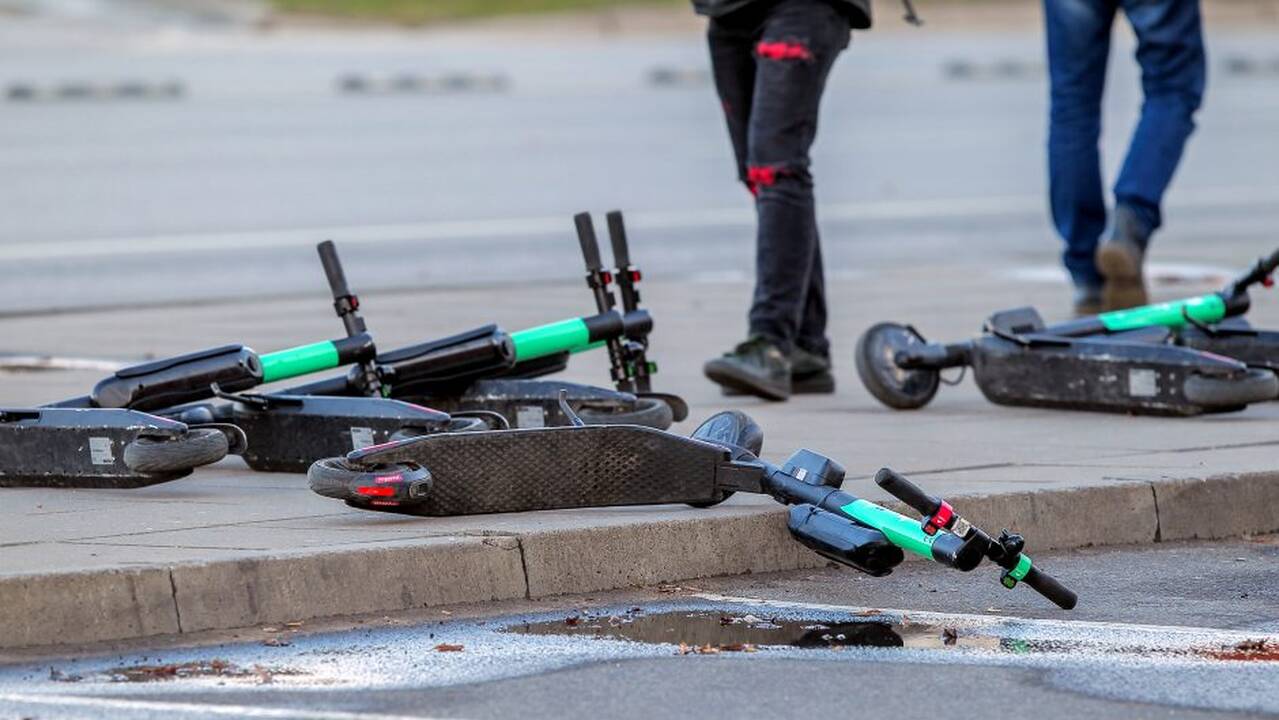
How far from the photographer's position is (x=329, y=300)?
11945 millimetres

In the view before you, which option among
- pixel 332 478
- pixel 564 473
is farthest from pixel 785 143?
pixel 332 478

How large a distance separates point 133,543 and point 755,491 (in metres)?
1.37

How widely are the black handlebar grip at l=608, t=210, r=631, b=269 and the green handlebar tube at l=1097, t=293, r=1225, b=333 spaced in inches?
63.2

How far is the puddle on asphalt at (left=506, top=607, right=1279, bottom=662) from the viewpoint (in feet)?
16.8

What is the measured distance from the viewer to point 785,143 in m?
8.26

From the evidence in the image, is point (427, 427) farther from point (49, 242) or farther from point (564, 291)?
point (49, 242)

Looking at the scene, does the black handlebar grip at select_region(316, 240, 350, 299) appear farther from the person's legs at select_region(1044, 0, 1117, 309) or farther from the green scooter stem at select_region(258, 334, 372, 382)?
the person's legs at select_region(1044, 0, 1117, 309)

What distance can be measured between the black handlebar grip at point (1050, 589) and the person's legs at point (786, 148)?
2.93 metres

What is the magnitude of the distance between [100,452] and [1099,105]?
5.38m

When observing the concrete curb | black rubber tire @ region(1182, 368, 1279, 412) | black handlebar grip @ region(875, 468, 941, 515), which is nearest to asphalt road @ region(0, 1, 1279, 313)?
black rubber tire @ region(1182, 368, 1279, 412)

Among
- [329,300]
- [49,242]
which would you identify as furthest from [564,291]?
[49,242]

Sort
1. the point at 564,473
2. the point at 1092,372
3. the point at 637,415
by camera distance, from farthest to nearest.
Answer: the point at 1092,372, the point at 637,415, the point at 564,473

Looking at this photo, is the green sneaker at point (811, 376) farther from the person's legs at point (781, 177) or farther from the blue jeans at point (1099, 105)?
the blue jeans at point (1099, 105)

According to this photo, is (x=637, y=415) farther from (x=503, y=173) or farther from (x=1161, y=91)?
(x=503, y=173)
